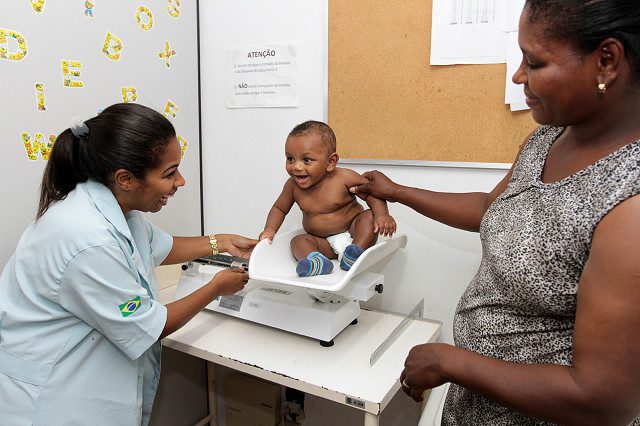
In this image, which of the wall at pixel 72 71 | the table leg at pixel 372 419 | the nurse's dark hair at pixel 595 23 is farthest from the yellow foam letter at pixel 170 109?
the nurse's dark hair at pixel 595 23

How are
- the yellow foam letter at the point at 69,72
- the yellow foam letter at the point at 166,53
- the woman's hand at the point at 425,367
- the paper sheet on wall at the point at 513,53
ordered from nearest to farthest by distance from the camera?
the woman's hand at the point at 425,367 → the paper sheet on wall at the point at 513,53 → the yellow foam letter at the point at 69,72 → the yellow foam letter at the point at 166,53

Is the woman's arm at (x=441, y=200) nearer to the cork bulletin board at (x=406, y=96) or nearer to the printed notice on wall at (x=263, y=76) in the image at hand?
the cork bulletin board at (x=406, y=96)

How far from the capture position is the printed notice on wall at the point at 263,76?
5.83 ft

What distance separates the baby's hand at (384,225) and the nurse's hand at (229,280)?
416 millimetres

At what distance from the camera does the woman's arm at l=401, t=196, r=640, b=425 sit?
1.92ft

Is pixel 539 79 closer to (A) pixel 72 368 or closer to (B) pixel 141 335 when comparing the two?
(B) pixel 141 335

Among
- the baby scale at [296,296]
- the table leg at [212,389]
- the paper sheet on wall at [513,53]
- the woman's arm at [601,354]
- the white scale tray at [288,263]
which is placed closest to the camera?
the woman's arm at [601,354]

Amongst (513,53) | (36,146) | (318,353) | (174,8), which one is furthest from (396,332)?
(174,8)

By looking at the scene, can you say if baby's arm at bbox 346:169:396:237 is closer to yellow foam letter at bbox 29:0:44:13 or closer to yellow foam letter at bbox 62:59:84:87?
yellow foam letter at bbox 62:59:84:87

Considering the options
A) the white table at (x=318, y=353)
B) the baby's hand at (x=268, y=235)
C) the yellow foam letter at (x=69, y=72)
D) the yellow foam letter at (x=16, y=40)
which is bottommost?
the white table at (x=318, y=353)

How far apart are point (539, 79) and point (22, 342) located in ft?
4.01

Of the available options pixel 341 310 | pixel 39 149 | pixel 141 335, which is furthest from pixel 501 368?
pixel 39 149

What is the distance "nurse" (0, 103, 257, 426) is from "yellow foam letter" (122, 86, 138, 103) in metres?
0.60

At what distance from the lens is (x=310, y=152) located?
1414 mm
